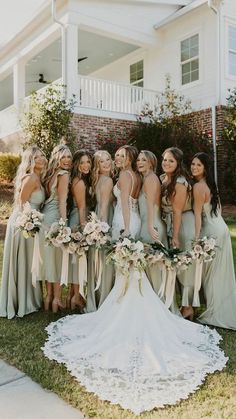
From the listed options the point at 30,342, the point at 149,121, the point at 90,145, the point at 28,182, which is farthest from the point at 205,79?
the point at 30,342

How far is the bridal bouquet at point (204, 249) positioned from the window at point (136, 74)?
45.1 ft

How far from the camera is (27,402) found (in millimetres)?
3053

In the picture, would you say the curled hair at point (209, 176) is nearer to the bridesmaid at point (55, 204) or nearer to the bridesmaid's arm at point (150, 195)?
the bridesmaid's arm at point (150, 195)

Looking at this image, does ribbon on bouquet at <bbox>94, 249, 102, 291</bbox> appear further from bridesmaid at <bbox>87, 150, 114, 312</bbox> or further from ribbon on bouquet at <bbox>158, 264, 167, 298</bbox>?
ribbon on bouquet at <bbox>158, 264, 167, 298</bbox>

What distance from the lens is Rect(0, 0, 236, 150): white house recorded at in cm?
1380

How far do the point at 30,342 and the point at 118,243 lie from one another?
50.5 inches

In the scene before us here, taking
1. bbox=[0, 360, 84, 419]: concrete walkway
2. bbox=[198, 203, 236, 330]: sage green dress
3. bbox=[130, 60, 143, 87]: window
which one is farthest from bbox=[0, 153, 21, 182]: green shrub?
bbox=[0, 360, 84, 419]: concrete walkway

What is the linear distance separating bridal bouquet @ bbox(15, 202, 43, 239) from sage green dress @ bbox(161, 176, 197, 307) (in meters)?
1.42

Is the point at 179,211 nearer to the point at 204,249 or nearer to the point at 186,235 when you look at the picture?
the point at 186,235

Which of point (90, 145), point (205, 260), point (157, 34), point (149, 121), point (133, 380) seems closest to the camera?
point (133, 380)

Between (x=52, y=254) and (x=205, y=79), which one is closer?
(x=52, y=254)

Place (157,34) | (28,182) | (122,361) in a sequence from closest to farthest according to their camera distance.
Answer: (122,361), (28,182), (157,34)

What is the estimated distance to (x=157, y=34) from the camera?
1597 cm

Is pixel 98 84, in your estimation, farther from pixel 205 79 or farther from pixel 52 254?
pixel 52 254
